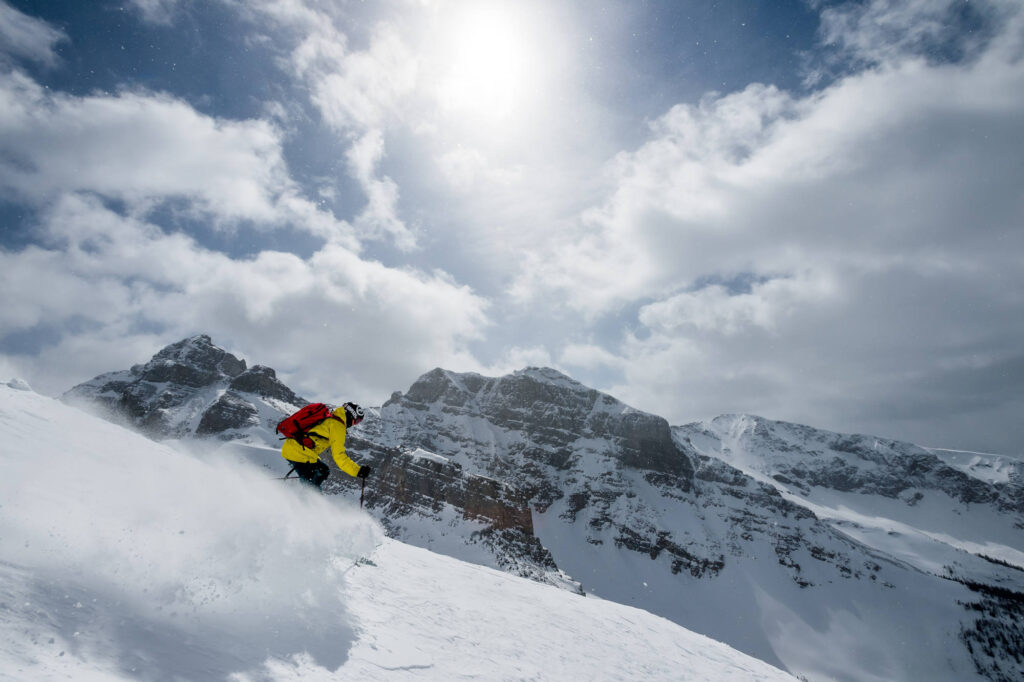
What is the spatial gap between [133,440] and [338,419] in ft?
17.5

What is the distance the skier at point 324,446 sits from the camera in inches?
422

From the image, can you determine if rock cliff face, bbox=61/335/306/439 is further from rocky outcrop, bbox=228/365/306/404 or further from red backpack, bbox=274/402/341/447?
red backpack, bbox=274/402/341/447

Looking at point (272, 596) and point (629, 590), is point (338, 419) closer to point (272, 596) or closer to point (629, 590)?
point (272, 596)

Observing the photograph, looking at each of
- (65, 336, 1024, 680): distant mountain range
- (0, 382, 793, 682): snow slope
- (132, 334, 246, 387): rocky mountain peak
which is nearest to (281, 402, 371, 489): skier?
(0, 382, 793, 682): snow slope

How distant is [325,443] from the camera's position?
1081 centimetres

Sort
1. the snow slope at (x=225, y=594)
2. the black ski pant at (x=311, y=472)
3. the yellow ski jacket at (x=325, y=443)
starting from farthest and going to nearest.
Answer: the black ski pant at (x=311, y=472), the yellow ski jacket at (x=325, y=443), the snow slope at (x=225, y=594)

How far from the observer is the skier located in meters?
10.7

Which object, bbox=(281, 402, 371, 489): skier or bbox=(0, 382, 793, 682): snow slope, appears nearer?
bbox=(0, 382, 793, 682): snow slope

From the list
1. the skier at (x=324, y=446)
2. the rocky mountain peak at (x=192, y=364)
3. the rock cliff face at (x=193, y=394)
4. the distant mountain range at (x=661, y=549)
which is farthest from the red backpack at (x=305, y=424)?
the rocky mountain peak at (x=192, y=364)

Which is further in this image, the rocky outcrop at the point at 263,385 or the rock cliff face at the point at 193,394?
the rocky outcrop at the point at 263,385

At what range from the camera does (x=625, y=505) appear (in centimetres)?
18900

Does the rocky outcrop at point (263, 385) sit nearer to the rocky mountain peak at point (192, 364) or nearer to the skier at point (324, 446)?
the rocky mountain peak at point (192, 364)

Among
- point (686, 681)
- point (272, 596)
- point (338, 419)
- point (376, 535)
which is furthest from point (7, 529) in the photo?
point (686, 681)

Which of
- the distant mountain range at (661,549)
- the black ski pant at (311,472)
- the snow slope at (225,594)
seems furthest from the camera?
the distant mountain range at (661,549)
